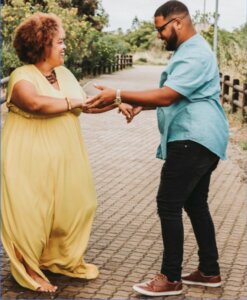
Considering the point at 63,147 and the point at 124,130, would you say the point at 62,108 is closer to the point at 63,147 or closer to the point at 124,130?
the point at 63,147

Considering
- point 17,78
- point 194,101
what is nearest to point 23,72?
point 17,78

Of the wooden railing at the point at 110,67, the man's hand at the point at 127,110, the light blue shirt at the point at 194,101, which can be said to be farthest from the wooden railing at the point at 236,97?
the wooden railing at the point at 110,67

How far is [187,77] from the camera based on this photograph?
4070 mm

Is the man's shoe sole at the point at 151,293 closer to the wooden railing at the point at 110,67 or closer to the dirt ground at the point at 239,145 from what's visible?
the dirt ground at the point at 239,145

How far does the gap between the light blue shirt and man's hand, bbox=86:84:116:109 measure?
323 mm

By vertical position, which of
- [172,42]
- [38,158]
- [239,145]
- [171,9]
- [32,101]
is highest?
[171,9]

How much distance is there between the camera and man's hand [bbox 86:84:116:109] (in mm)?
4188

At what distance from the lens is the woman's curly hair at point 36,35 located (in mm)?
4285

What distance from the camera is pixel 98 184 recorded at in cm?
839

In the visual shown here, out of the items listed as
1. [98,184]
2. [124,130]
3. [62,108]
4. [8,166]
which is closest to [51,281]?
[8,166]

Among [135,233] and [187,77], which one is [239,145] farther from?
[187,77]

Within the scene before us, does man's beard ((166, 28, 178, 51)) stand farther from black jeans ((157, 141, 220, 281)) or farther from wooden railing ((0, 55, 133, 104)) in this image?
wooden railing ((0, 55, 133, 104))

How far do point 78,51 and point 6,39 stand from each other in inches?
331

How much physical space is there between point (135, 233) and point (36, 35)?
242 cm
